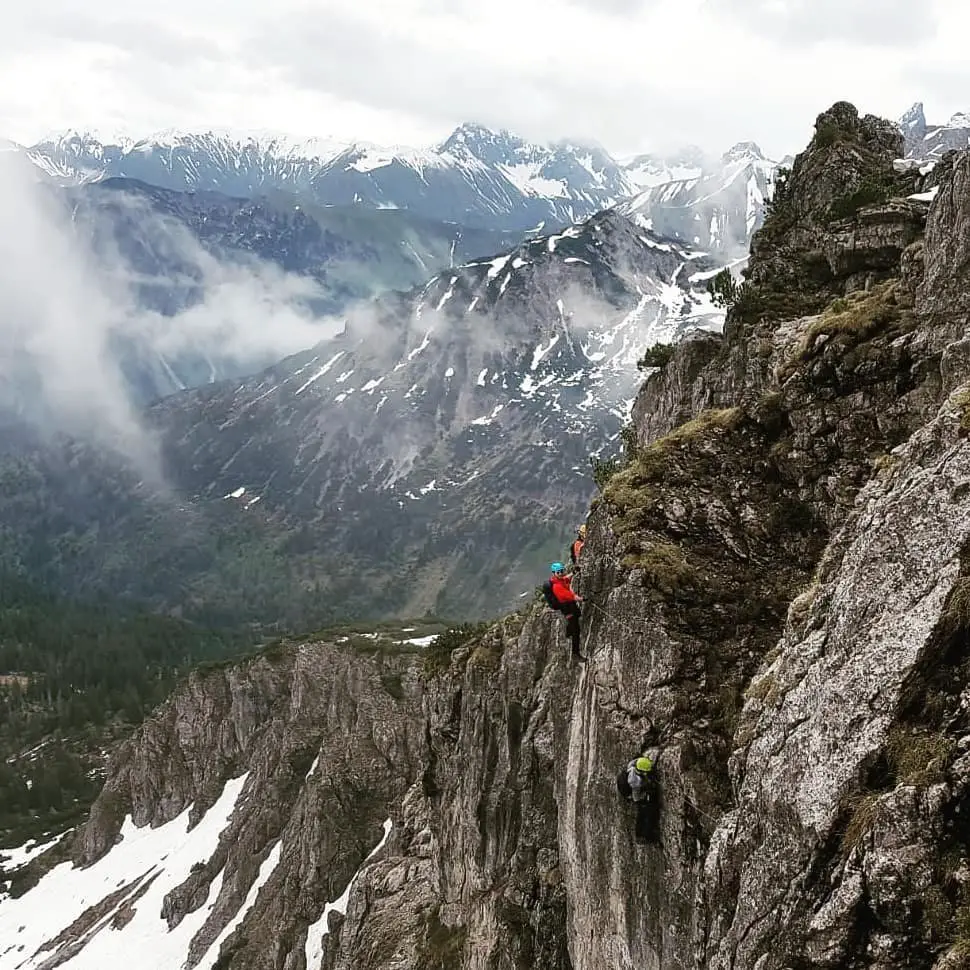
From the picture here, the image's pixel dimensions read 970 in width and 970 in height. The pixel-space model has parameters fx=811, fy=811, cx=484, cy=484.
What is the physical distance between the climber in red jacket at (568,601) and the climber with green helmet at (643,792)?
21.2ft

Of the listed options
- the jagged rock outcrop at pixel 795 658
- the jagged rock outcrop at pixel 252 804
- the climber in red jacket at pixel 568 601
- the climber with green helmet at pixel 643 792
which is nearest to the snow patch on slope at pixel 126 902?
the jagged rock outcrop at pixel 252 804

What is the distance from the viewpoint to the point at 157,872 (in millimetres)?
104438

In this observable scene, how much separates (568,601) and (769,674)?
29.9ft

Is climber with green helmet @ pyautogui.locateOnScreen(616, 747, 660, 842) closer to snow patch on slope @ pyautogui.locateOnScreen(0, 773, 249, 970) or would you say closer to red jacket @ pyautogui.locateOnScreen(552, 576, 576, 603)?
red jacket @ pyautogui.locateOnScreen(552, 576, 576, 603)

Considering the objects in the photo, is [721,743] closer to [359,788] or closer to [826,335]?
[826,335]

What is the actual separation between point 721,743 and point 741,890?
17.7ft

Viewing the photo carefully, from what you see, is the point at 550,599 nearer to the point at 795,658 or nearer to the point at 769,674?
the point at 769,674

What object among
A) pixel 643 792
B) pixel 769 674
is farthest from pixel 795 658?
pixel 643 792

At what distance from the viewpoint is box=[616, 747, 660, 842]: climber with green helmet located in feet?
67.6

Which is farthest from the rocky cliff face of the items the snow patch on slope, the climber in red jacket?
the snow patch on slope

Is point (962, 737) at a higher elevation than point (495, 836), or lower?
higher

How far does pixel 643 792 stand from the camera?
2064 centimetres

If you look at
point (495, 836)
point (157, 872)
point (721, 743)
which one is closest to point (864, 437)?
point (721, 743)

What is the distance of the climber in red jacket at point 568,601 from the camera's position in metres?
26.9
